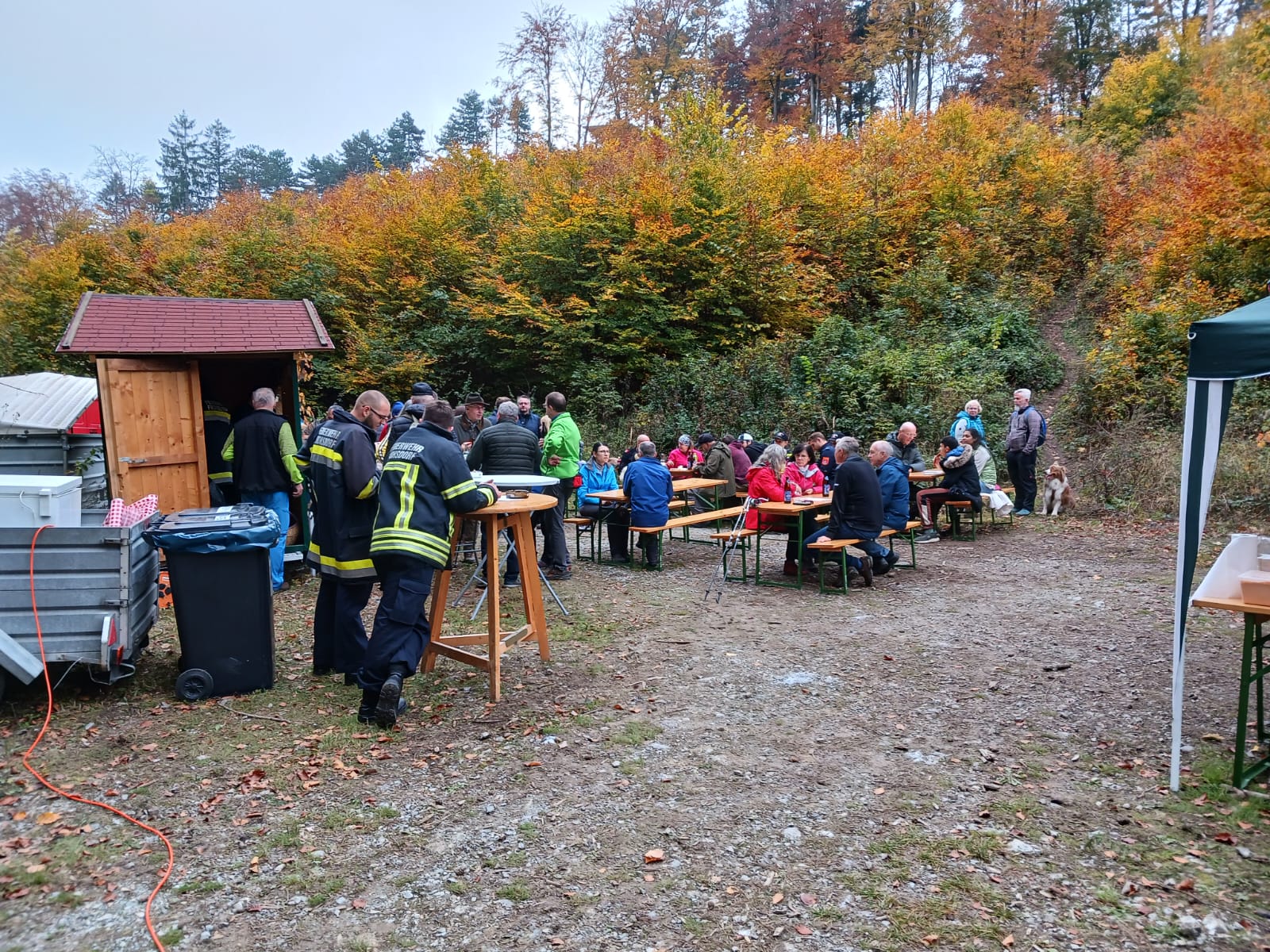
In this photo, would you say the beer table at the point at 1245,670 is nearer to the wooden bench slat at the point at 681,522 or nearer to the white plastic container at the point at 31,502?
the wooden bench slat at the point at 681,522

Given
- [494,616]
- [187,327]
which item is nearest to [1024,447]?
[494,616]

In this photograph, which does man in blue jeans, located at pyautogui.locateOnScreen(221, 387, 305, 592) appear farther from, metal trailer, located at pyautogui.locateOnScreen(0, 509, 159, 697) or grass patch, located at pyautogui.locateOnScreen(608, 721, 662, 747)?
grass patch, located at pyautogui.locateOnScreen(608, 721, 662, 747)

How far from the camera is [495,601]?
5305mm

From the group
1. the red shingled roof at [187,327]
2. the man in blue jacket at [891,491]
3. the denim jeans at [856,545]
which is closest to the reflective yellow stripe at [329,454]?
the red shingled roof at [187,327]

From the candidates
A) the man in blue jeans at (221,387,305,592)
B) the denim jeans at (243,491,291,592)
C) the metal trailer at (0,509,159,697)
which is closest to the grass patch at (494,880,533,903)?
the metal trailer at (0,509,159,697)

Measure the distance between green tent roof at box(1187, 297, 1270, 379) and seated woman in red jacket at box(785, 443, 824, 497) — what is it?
542 centimetres

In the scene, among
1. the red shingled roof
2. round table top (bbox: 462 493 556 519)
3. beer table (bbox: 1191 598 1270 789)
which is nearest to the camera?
beer table (bbox: 1191 598 1270 789)

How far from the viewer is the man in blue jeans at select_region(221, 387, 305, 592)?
790cm

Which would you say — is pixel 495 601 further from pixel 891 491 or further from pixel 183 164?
pixel 183 164

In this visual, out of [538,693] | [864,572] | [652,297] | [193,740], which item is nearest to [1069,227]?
[652,297]

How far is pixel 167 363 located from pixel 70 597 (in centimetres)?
392

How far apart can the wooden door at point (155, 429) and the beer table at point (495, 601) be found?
4.06 meters

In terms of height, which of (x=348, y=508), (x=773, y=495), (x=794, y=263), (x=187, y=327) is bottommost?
(x=773, y=495)

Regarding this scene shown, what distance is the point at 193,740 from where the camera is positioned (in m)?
4.80
